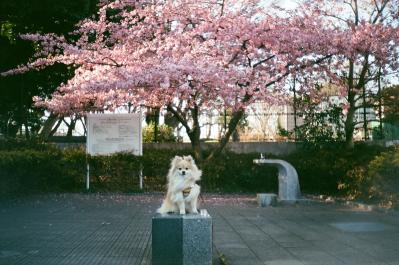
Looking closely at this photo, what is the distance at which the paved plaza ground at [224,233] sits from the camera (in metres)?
6.47

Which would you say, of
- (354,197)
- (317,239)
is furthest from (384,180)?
(317,239)

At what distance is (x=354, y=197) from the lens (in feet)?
43.2

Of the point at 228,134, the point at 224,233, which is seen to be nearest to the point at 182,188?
the point at 224,233

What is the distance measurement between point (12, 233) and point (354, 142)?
12.3 m

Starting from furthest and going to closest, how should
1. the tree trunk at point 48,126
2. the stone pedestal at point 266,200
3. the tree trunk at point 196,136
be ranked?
the tree trunk at point 48,126 < the tree trunk at point 196,136 < the stone pedestal at point 266,200

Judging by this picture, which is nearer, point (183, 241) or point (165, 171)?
point (183, 241)

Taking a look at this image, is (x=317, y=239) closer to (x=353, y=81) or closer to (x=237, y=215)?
(x=237, y=215)

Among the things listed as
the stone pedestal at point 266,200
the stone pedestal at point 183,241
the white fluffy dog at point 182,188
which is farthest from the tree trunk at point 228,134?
the stone pedestal at point 183,241

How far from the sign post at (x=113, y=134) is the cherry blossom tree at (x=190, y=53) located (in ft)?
1.36

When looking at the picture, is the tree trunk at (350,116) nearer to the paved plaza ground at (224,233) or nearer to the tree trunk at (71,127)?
the paved plaza ground at (224,233)

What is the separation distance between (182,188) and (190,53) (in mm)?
8242

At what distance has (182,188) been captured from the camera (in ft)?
19.7

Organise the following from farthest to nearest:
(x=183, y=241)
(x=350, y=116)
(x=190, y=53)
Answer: (x=350, y=116), (x=190, y=53), (x=183, y=241)

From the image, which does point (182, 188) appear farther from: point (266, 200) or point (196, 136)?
point (196, 136)
